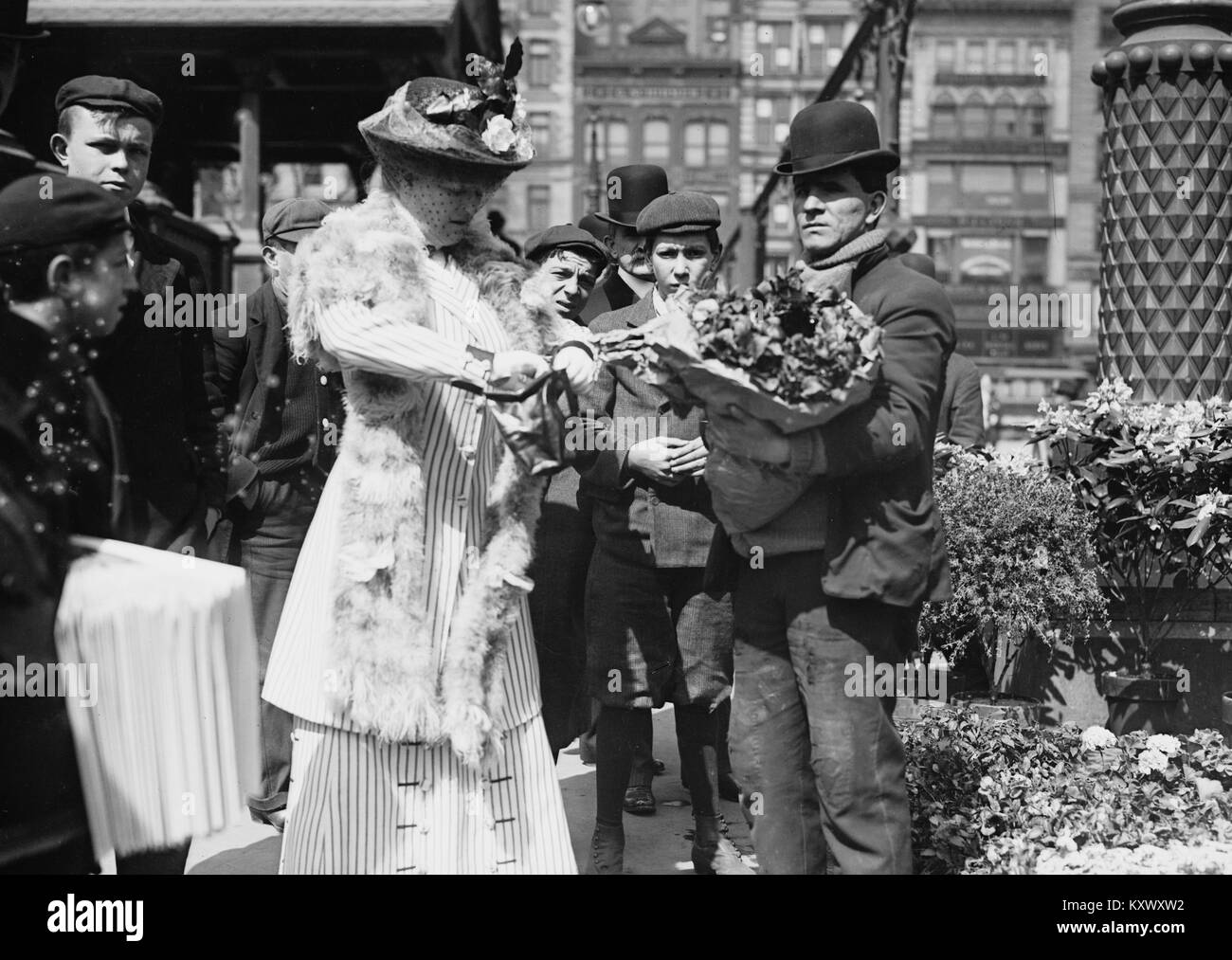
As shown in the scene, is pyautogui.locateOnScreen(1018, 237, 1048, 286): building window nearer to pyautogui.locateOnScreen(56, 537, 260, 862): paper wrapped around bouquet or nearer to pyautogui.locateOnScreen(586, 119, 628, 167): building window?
pyautogui.locateOnScreen(586, 119, 628, 167): building window

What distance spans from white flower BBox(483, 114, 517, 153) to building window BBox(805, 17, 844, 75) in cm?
5411

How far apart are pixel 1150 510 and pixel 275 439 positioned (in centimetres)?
363

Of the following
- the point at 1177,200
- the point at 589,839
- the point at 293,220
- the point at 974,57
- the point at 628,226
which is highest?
the point at 974,57

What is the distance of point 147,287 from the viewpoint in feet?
13.1

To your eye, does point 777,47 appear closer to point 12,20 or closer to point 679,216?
point 679,216

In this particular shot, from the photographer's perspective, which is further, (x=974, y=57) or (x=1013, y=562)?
(x=974, y=57)

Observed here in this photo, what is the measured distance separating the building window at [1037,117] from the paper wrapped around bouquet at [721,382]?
2330 inches

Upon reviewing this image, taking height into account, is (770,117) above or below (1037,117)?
below

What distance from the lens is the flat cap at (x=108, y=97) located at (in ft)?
12.9

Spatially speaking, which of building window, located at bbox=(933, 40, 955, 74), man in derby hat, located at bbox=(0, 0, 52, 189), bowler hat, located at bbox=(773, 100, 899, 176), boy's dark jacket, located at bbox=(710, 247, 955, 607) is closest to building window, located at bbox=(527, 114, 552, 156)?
building window, located at bbox=(933, 40, 955, 74)

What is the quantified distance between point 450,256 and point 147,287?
3.92 ft

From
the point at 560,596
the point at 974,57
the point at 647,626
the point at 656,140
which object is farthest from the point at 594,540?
the point at 974,57

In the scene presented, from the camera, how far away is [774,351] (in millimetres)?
2953
